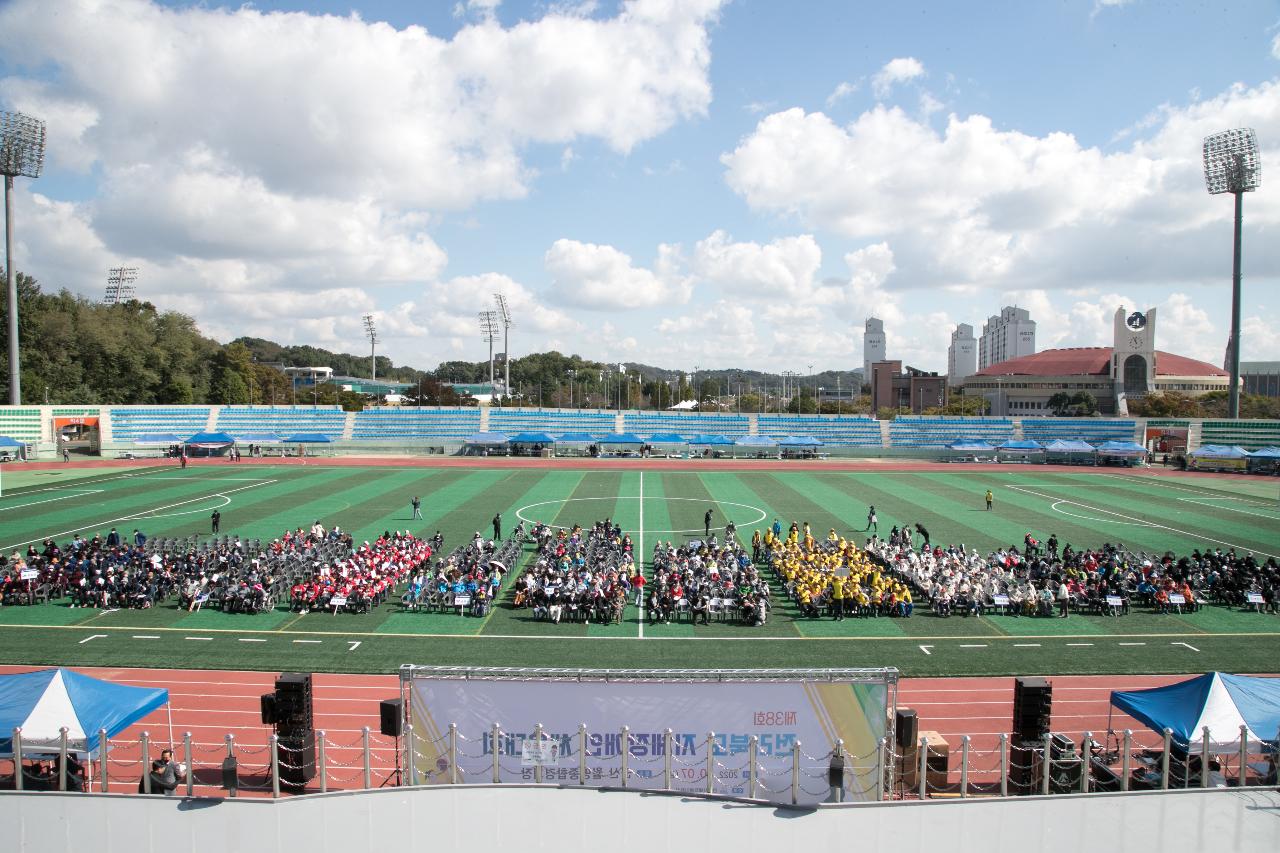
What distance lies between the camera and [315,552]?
84.6ft

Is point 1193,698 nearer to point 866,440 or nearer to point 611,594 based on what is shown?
point 611,594

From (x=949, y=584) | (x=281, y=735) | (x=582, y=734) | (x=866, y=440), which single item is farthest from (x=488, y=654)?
(x=866, y=440)

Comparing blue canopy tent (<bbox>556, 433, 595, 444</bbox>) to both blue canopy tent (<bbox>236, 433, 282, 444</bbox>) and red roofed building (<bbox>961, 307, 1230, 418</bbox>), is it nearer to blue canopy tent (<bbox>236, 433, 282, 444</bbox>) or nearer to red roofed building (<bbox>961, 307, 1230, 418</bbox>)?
blue canopy tent (<bbox>236, 433, 282, 444</bbox>)

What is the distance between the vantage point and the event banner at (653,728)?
36.1ft

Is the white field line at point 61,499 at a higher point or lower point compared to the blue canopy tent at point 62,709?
lower

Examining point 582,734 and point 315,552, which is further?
point 315,552

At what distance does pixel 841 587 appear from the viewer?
2214 cm

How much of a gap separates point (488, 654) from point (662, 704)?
878cm

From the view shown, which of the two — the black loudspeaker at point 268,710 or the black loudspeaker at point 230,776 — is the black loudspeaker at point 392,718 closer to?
the black loudspeaker at point 268,710

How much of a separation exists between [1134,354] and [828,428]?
66.2m

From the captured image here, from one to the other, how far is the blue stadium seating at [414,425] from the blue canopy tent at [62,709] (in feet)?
194

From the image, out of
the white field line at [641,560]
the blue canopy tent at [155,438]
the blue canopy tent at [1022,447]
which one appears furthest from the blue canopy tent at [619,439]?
the blue canopy tent at [155,438]

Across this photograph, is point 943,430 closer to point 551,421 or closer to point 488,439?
point 551,421

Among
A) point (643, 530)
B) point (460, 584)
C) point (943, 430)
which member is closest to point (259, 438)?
point (643, 530)
